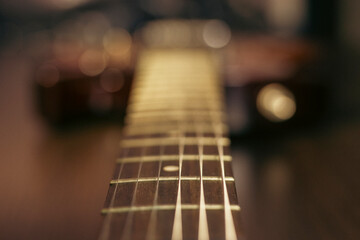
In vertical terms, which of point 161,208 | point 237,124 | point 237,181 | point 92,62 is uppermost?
point 92,62

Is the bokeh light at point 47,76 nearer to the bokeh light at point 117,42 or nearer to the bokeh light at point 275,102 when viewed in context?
the bokeh light at point 117,42

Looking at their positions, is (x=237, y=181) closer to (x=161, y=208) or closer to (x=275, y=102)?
(x=275, y=102)

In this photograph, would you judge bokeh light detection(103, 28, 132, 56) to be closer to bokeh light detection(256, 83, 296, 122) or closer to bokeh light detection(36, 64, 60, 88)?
bokeh light detection(36, 64, 60, 88)

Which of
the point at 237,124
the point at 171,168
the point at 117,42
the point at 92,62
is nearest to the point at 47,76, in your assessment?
the point at 92,62

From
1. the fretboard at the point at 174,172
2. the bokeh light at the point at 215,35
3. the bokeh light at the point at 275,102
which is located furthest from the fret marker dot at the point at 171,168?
the bokeh light at the point at 215,35

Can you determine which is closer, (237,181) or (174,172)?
(174,172)

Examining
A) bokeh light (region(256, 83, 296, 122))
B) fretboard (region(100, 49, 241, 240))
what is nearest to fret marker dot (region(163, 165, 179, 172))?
fretboard (region(100, 49, 241, 240))
